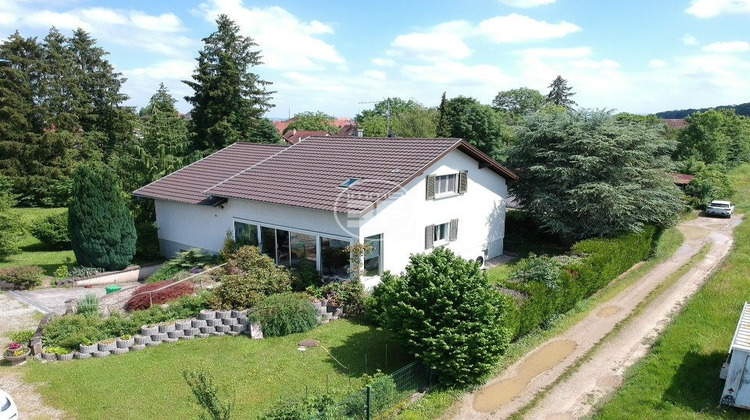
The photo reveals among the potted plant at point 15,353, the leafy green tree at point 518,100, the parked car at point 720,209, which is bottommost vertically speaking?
the potted plant at point 15,353

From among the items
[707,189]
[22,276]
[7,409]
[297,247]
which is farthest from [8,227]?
[707,189]

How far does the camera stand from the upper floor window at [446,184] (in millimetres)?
20734

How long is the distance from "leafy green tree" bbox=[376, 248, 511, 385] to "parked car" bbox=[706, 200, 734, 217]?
34.2m

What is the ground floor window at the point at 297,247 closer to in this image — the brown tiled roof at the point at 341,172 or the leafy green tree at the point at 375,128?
the brown tiled roof at the point at 341,172

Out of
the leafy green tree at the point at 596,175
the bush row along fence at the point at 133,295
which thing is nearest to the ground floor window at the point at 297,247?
the bush row along fence at the point at 133,295

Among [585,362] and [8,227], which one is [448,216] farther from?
[8,227]

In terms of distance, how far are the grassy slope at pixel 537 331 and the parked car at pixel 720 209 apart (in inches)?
439

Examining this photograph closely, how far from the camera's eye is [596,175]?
24438mm

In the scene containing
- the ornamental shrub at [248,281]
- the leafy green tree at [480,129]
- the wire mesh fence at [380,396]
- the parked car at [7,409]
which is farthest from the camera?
the leafy green tree at [480,129]

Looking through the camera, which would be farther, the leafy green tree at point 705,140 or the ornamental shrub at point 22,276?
the leafy green tree at point 705,140

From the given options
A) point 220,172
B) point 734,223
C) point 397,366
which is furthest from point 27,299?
point 734,223

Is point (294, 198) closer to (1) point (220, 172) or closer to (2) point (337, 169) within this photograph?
(2) point (337, 169)

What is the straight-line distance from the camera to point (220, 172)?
2570cm

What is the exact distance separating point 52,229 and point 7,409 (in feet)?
69.7
